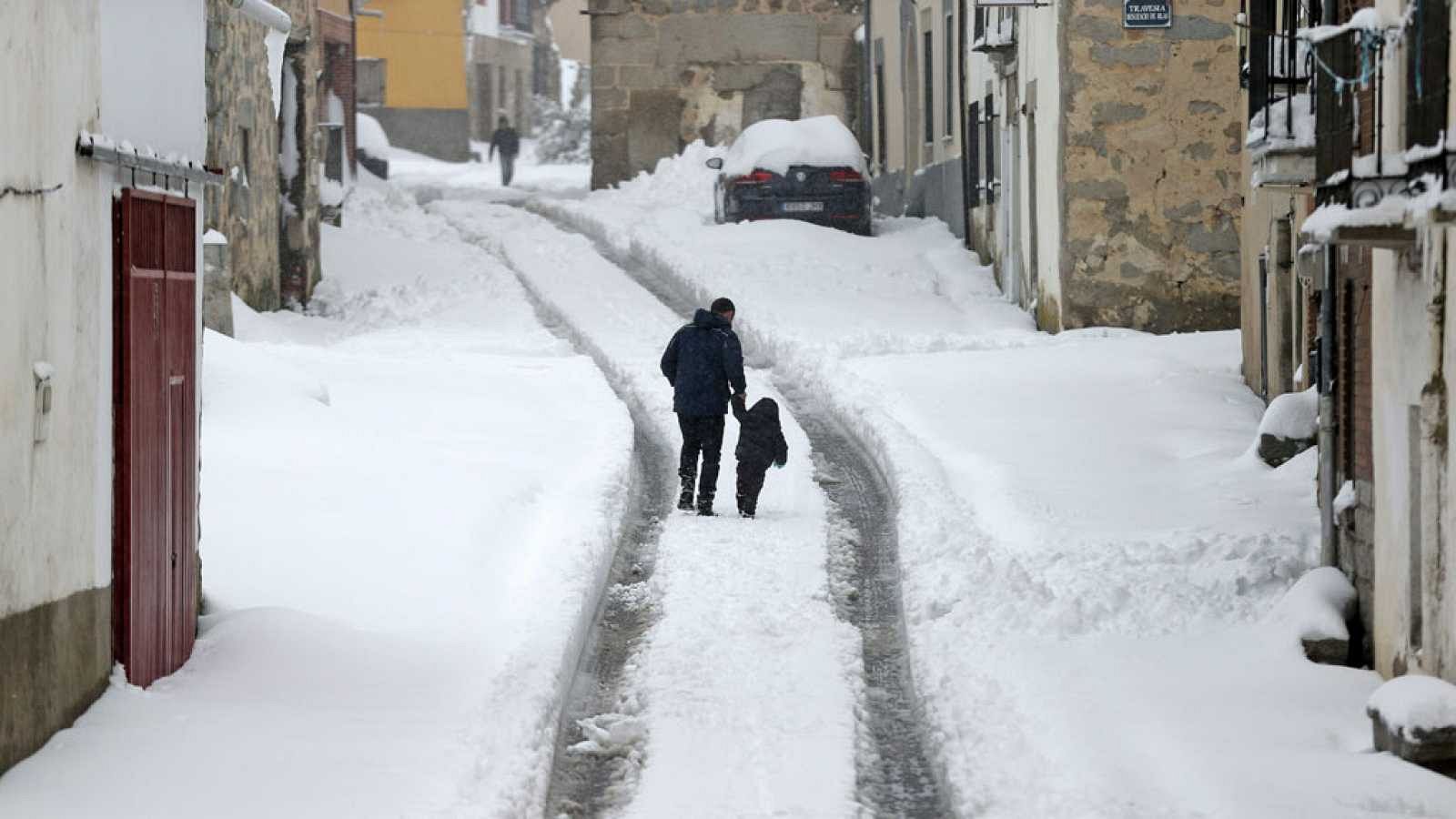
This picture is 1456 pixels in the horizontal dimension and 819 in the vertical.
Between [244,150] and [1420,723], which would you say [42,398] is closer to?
[1420,723]

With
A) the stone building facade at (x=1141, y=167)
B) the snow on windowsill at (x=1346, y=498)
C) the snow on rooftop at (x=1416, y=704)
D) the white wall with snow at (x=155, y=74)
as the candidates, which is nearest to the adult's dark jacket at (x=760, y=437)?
the snow on windowsill at (x=1346, y=498)

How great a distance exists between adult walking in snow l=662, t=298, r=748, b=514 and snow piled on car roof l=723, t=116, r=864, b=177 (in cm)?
1475

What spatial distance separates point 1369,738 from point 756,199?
20774 millimetres

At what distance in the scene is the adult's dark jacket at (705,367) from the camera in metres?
13.5

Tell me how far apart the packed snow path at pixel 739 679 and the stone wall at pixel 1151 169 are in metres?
6.00

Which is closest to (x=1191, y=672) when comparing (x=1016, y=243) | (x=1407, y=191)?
(x=1407, y=191)

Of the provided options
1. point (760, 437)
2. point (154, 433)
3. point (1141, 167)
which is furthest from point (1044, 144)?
point (154, 433)

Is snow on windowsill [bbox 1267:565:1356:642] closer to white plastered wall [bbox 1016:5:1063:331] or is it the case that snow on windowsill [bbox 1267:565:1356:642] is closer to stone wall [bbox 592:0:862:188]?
white plastered wall [bbox 1016:5:1063:331]

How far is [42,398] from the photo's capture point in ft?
24.1

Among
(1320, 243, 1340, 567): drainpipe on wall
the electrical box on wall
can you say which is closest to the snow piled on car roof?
(1320, 243, 1340, 567): drainpipe on wall

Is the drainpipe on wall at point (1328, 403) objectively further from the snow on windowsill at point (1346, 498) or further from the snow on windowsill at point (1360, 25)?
the snow on windowsill at point (1360, 25)

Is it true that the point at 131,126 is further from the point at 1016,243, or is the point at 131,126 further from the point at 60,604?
the point at 1016,243

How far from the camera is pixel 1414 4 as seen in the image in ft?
26.7

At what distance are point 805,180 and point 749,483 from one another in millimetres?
15272
